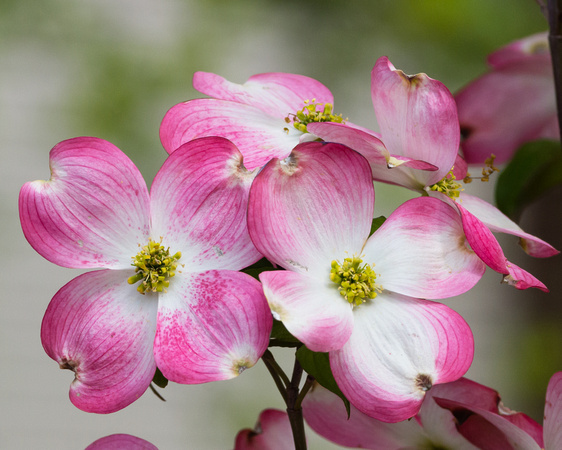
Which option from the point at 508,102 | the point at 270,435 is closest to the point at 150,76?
the point at 508,102

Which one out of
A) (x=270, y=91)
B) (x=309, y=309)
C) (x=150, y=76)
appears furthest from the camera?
(x=150, y=76)

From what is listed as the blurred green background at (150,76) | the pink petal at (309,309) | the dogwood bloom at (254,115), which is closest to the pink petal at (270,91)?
the dogwood bloom at (254,115)

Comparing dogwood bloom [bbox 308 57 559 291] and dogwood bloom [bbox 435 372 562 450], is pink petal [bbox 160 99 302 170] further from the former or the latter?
dogwood bloom [bbox 435 372 562 450]

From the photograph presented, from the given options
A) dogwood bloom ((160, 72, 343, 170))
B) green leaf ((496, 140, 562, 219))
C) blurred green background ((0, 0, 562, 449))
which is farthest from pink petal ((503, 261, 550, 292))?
blurred green background ((0, 0, 562, 449))

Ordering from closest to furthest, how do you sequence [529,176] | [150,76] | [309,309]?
[309,309]
[529,176]
[150,76]

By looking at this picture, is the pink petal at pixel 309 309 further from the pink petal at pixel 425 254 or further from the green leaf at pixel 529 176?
the green leaf at pixel 529 176

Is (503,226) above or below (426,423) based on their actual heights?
above

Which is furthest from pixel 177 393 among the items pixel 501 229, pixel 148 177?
pixel 501 229

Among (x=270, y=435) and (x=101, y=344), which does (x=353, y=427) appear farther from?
(x=101, y=344)
